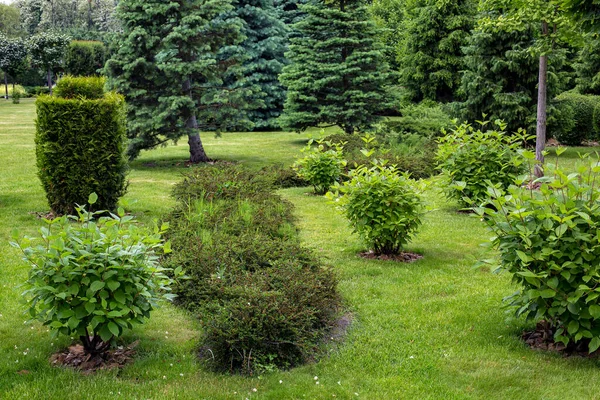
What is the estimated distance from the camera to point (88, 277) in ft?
11.5

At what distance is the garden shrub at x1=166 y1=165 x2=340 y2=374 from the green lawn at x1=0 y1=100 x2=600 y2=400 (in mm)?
184

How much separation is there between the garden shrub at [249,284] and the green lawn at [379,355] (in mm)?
184

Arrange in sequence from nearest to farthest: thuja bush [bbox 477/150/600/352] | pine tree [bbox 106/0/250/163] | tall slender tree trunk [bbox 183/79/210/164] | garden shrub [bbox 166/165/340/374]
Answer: thuja bush [bbox 477/150/600/352], garden shrub [bbox 166/165/340/374], pine tree [bbox 106/0/250/163], tall slender tree trunk [bbox 183/79/210/164]

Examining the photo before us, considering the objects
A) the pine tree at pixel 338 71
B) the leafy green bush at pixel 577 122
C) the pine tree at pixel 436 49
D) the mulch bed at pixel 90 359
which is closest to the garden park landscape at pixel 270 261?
the mulch bed at pixel 90 359

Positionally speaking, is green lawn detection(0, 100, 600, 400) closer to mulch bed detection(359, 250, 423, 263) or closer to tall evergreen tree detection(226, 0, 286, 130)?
mulch bed detection(359, 250, 423, 263)

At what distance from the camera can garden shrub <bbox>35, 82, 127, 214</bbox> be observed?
24.7ft

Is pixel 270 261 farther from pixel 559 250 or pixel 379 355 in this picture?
pixel 559 250

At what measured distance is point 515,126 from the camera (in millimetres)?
15625

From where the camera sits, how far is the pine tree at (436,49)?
960 inches

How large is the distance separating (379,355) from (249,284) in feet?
3.93

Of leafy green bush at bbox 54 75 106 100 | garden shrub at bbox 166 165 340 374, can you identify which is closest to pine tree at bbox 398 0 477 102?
leafy green bush at bbox 54 75 106 100

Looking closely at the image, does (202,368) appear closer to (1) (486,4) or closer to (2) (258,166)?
(1) (486,4)

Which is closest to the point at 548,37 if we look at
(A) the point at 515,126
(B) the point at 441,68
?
(A) the point at 515,126

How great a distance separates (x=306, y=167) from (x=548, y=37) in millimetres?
4680
